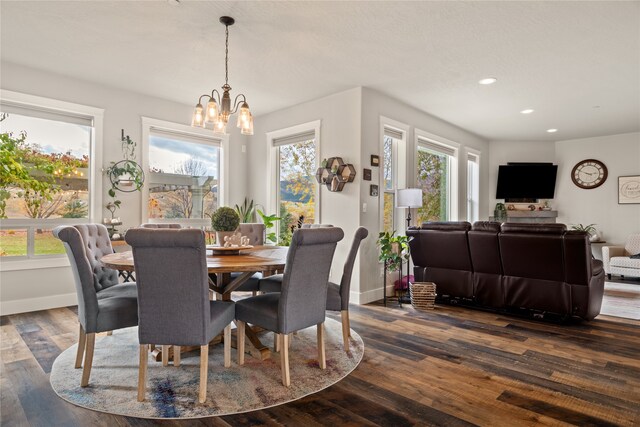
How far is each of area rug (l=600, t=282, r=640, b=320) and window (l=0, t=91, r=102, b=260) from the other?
5914mm

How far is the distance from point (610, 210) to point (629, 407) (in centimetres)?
635

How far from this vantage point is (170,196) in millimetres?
5117

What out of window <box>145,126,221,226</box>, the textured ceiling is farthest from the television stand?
window <box>145,126,221,226</box>

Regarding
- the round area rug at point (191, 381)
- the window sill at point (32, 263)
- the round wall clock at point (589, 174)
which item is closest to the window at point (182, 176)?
the window sill at point (32, 263)

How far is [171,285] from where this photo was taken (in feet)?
6.57

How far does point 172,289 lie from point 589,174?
8.06 meters

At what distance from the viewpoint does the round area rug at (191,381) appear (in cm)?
204

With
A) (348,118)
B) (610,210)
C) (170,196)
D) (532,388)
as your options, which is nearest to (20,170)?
(170,196)

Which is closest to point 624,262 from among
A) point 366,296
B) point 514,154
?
point 514,154

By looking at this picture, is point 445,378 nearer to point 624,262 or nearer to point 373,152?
point 373,152

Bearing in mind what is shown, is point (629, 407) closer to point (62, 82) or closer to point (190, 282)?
point (190, 282)

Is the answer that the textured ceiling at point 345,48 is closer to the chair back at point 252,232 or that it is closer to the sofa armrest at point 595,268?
the chair back at point 252,232

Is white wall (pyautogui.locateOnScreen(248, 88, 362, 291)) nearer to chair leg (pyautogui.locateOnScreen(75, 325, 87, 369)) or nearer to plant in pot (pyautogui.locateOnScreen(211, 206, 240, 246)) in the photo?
plant in pot (pyautogui.locateOnScreen(211, 206, 240, 246))

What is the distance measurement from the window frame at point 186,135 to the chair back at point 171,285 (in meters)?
3.05
